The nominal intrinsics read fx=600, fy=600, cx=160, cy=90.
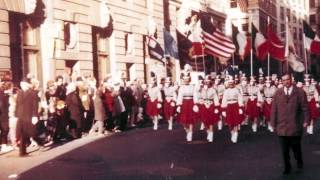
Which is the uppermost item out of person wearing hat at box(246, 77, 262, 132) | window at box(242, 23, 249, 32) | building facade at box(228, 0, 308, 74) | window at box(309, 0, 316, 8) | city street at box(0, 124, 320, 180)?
window at box(309, 0, 316, 8)

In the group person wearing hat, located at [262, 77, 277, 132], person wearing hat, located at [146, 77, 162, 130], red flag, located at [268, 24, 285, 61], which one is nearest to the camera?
person wearing hat, located at [262, 77, 277, 132]

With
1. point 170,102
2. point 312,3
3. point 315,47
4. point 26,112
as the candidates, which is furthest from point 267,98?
point 312,3

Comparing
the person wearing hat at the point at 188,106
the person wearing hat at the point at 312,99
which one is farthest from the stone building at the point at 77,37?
the person wearing hat at the point at 312,99

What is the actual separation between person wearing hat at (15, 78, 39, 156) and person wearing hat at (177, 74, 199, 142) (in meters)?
4.73

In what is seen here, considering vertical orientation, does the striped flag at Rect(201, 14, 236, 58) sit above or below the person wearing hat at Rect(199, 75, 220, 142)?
above

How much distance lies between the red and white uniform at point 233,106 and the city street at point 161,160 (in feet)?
1.95

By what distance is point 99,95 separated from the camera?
Answer: 1909 cm

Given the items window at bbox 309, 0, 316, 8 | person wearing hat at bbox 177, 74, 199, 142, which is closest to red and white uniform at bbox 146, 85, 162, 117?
person wearing hat at bbox 177, 74, 199, 142

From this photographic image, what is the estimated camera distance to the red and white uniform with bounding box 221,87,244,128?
16.5m

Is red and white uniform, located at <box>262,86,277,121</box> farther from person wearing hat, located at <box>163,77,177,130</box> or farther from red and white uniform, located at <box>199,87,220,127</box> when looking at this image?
red and white uniform, located at <box>199,87,220,127</box>

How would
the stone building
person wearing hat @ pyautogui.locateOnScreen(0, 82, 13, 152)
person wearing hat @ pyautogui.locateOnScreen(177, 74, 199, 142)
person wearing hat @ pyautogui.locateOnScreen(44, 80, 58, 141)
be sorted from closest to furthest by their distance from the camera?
person wearing hat @ pyautogui.locateOnScreen(0, 82, 13, 152), person wearing hat @ pyautogui.locateOnScreen(44, 80, 58, 141), person wearing hat @ pyautogui.locateOnScreen(177, 74, 199, 142), the stone building

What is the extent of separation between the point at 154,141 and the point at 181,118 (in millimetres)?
1084

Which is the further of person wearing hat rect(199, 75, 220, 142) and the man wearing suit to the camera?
person wearing hat rect(199, 75, 220, 142)

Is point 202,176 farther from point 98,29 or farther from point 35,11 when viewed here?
point 98,29
